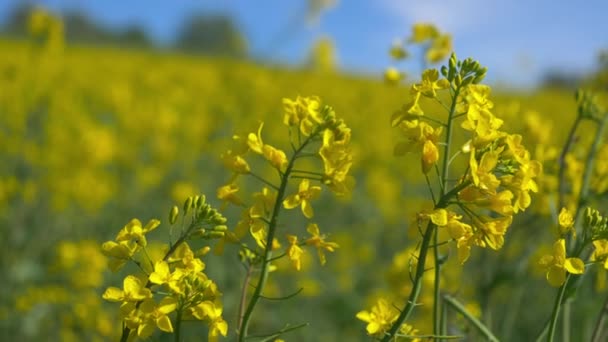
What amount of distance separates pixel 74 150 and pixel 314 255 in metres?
1.93

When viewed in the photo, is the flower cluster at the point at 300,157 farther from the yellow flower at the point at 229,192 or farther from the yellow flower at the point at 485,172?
the yellow flower at the point at 485,172

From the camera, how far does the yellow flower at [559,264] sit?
110cm

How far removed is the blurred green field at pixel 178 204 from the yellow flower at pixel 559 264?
586 mm

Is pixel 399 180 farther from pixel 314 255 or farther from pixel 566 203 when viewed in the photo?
pixel 566 203

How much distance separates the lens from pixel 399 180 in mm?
8258

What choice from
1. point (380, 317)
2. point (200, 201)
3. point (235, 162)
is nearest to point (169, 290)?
point (200, 201)

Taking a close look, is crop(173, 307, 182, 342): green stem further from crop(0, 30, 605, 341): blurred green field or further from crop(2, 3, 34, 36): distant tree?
crop(2, 3, 34, 36): distant tree

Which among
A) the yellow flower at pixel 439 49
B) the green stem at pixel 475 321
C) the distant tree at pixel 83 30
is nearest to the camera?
the green stem at pixel 475 321

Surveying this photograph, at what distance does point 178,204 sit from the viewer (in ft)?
17.8

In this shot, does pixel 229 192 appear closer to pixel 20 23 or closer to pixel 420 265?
pixel 420 265

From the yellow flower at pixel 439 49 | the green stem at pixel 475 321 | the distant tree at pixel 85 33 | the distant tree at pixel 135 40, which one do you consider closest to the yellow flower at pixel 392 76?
the yellow flower at pixel 439 49

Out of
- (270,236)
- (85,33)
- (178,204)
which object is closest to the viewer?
(270,236)

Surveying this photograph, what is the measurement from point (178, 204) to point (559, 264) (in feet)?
14.8

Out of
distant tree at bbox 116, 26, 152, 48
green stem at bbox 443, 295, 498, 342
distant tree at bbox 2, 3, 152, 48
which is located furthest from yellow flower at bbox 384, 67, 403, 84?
distant tree at bbox 116, 26, 152, 48
